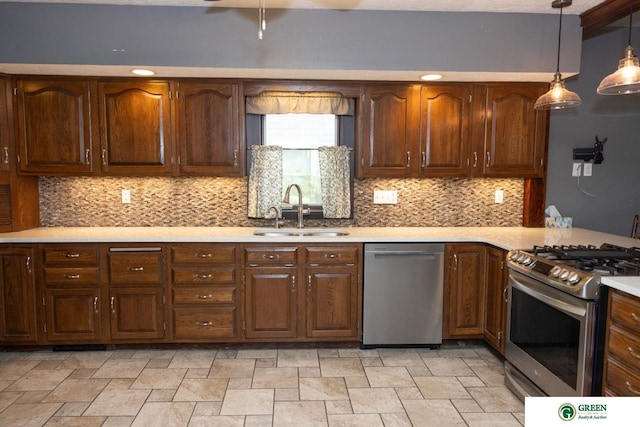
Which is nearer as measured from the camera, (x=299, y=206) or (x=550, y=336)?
(x=550, y=336)

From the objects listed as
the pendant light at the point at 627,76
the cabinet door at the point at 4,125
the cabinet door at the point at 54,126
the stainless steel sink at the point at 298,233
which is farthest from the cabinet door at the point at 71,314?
the pendant light at the point at 627,76

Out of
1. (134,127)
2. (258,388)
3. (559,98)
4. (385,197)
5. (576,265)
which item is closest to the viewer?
(576,265)

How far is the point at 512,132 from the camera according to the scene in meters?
3.45

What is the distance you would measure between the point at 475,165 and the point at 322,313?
173 cm

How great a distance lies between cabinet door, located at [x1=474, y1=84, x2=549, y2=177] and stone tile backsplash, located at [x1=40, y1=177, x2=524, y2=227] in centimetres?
31

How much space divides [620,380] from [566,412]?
158 centimetres

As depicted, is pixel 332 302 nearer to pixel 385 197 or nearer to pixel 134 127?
pixel 385 197

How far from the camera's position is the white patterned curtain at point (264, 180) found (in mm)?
3598

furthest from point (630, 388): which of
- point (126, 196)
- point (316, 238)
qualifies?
point (126, 196)

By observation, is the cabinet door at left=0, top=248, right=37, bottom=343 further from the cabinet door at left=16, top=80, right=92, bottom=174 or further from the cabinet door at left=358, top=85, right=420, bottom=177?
the cabinet door at left=358, top=85, right=420, bottom=177

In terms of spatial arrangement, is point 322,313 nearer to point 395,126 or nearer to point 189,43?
point 395,126

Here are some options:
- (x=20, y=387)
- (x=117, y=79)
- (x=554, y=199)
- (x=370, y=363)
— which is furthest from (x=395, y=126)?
(x=20, y=387)

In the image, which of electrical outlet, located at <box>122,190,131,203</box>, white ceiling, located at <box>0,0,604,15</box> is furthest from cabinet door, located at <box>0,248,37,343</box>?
white ceiling, located at <box>0,0,604,15</box>

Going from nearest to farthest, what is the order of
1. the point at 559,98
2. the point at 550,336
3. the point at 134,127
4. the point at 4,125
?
the point at 550,336, the point at 559,98, the point at 4,125, the point at 134,127
